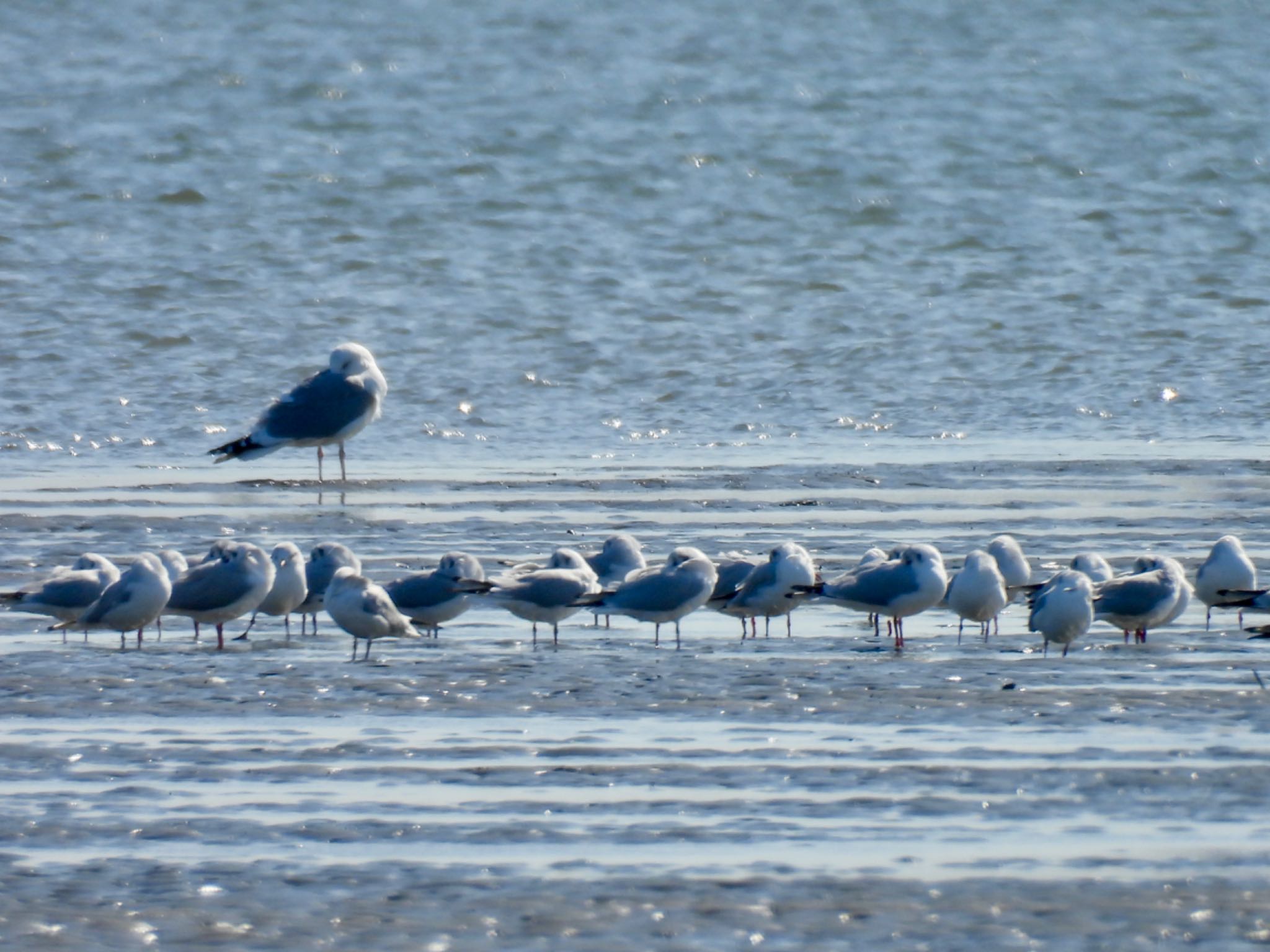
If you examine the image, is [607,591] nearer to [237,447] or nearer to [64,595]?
[64,595]

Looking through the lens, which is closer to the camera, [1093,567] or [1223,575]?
[1223,575]

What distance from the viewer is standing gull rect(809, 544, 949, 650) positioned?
10352mm

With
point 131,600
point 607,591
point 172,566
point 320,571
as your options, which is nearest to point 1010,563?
point 607,591

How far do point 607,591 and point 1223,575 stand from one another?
278cm

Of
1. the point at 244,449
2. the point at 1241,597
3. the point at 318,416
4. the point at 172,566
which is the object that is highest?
the point at 318,416

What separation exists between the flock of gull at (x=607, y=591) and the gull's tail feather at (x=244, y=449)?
6.52 metres

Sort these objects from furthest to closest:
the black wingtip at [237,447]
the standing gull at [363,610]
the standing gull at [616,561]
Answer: the black wingtip at [237,447], the standing gull at [616,561], the standing gull at [363,610]

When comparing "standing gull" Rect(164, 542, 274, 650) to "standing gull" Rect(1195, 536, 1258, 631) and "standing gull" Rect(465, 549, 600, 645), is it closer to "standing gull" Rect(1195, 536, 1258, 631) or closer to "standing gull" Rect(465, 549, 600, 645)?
"standing gull" Rect(465, 549, 600, 645)

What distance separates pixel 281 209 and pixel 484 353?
833cm

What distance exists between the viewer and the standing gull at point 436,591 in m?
10.5

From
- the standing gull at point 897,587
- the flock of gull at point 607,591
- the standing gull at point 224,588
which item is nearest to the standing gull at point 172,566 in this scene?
the flock of gull at point 607,591

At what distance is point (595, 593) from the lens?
34.8 feet

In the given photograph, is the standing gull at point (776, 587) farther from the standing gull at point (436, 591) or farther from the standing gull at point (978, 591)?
the standing gull at point (436, 591)

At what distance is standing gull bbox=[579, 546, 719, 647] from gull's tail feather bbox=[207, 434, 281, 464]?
761 centimetres
